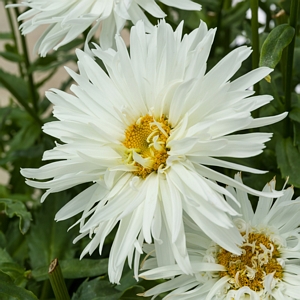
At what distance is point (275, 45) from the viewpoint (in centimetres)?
31

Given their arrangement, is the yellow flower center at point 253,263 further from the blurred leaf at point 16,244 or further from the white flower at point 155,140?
the blurred leaf at point 16,244

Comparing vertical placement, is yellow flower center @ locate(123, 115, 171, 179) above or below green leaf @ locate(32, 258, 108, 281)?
above

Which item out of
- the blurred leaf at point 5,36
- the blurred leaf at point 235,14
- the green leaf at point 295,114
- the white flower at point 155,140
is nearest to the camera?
the white flower at point 155,140

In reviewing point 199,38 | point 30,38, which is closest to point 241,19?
point 199,38

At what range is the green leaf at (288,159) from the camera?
36 cm

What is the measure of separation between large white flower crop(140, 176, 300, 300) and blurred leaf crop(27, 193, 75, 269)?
0.14 metres

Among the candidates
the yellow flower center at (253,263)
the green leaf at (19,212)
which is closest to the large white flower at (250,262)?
the yellow flower center at (253,263)

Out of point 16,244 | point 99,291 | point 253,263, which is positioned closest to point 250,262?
point 253,263

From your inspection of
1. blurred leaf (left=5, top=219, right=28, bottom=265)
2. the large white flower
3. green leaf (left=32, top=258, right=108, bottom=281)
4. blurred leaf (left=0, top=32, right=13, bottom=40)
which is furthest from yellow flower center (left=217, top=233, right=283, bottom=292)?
blurred leaf (left=0, top=32, right=13, bottom=40)

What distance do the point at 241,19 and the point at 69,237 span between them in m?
0.28

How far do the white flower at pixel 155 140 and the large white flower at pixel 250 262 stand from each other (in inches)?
0.9

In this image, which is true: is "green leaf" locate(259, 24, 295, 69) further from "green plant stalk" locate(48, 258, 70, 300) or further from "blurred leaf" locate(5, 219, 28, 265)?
"blurred leaf" locate(5, 219, 28, 265)

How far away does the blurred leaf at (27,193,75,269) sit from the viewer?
1.36 ft

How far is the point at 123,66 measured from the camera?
29 cm
